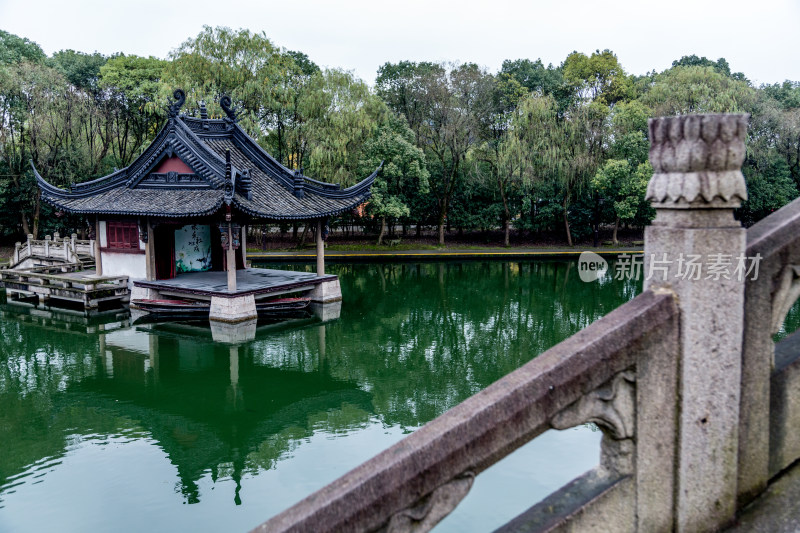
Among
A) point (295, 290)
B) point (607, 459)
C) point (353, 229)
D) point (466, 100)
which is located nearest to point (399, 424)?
point (607, 459)

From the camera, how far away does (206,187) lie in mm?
15359

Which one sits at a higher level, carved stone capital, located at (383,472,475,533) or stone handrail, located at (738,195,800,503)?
stone handrail, located at (738,195,800,503)

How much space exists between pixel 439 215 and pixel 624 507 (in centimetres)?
2786

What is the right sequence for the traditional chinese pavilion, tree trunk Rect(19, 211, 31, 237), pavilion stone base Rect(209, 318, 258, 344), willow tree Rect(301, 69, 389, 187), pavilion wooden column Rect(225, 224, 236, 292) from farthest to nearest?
tree trunk Rect(19, 211, 31, 237) → willow tree Rect(301, 69, 389, 187) → the traditional chinese pavilion → pavilion wooden column Rect(225, 224, 236, 292) → pavilion stone base Rect(209, 318, 258, 344)

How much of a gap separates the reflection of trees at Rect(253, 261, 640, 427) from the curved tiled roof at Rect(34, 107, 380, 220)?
2866mm

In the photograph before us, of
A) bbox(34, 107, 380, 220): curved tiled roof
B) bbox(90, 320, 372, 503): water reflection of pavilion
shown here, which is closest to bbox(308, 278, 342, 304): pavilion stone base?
bbox(34, 107, 380, 220): curved tiled roof

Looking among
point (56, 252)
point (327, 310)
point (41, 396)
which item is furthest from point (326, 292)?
point (56, 252)

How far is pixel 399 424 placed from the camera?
8.16 m

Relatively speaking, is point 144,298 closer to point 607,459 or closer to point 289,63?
point 289,63

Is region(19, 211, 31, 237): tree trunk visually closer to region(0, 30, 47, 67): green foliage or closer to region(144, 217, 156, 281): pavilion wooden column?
region(0, 30, 47, 67): green foliage

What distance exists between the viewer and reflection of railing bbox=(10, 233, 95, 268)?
60.2ft

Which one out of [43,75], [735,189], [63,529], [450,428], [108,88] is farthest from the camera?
[108,88]

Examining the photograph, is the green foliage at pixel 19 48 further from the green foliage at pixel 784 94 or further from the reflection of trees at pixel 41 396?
the green foliage at pixel 784 94

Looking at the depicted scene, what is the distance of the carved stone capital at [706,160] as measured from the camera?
194cm
